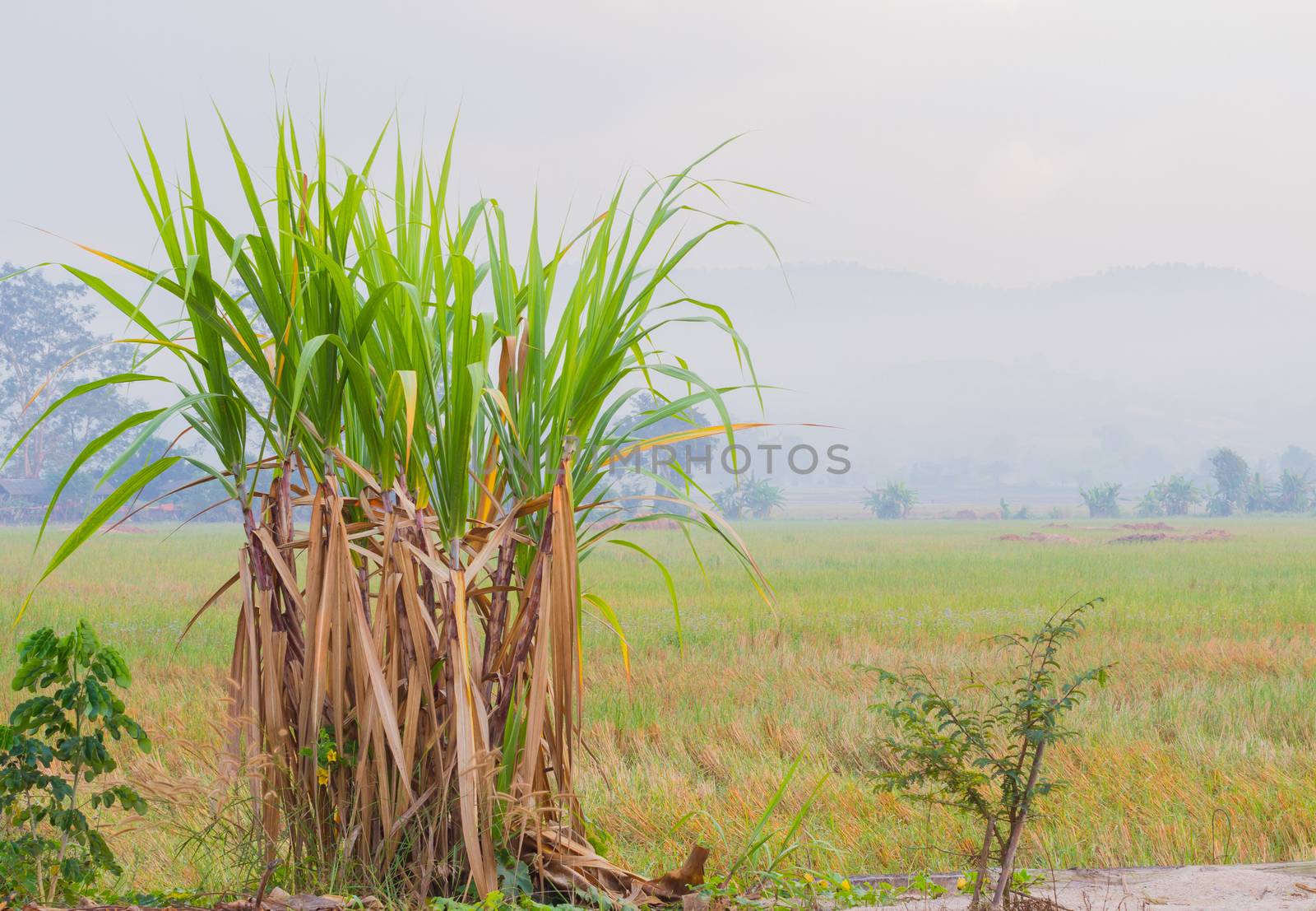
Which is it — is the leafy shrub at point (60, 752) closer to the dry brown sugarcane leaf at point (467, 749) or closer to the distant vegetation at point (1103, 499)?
the dry brown sugarcane leaf at point (467, 749)

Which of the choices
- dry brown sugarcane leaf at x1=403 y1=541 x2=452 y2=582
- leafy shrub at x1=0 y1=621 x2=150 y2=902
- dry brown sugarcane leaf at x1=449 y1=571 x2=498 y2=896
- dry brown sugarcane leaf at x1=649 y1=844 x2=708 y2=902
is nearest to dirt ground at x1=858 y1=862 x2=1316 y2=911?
dry brown sugarcane leaf at x1=649 y1=844 x2=708 y2=902

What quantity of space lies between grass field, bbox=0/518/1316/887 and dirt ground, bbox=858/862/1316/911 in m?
0.48

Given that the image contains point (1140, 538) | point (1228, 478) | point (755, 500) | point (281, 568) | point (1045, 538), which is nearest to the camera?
point (281, 568)

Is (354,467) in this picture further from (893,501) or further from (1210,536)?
(893,501)

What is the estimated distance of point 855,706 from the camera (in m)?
6.83

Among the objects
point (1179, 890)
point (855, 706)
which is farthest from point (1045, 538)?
point (1179, 890)

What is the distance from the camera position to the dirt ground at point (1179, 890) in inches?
116

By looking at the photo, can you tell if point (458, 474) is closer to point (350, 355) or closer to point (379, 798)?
point (350, 355)

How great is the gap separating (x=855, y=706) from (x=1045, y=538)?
31679 millimetres

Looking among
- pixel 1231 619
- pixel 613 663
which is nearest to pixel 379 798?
pixel 613 663

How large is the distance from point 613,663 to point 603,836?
5569 mm

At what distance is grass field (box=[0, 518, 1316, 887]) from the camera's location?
4.11 metres

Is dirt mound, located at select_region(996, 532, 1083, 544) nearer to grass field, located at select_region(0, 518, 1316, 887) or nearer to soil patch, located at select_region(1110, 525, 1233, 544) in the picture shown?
soil patch, located at select_region(1110, 525, 1233, 544)

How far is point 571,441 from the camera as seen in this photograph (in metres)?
2.77
